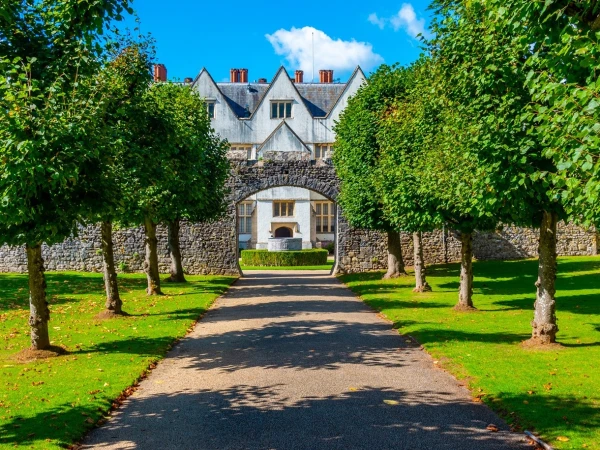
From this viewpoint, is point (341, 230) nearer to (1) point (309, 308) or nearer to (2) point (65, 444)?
(1) point (309, 308)

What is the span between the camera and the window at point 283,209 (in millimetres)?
55719

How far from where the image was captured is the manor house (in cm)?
5547

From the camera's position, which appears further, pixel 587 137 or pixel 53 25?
pixel 53 25

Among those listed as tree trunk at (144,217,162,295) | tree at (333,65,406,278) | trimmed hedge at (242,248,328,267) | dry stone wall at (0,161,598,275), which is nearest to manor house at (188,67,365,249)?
trimmed hedge at (242,248,328,267)

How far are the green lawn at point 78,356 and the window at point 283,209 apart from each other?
31.4 m

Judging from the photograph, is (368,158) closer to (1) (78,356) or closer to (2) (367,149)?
(2) (367,149)

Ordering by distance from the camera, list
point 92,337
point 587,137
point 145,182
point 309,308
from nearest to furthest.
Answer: point 587,137, point 92,337, point 145,182, point 309,308

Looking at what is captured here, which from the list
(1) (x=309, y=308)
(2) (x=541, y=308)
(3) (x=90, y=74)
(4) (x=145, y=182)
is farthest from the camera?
(1) (x=309, y=308)

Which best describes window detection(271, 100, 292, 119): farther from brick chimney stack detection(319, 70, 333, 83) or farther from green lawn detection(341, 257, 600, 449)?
green lawn detection(341, 257, 600, 449)

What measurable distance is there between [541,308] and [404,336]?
10.2 ft

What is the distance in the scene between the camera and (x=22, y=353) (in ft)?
37.5

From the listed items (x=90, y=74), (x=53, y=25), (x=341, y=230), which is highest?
(x=53, y=25)

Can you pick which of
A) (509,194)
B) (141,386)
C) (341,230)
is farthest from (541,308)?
(341,230)

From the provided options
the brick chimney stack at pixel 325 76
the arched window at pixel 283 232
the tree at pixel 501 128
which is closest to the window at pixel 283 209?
the arched window at pixel 283 232
